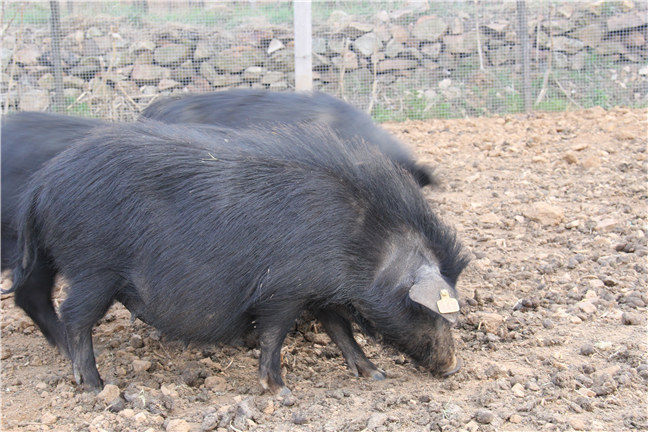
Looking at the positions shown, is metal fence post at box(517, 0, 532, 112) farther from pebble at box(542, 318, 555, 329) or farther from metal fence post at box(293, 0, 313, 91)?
pebble at box(542, 318, 555, 329)

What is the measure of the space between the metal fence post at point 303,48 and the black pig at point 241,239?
5.79m

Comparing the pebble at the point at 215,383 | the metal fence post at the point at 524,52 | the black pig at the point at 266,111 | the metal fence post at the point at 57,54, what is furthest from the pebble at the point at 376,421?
the metal fence post at the point at 57,54

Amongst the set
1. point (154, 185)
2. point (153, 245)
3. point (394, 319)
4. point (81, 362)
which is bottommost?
point (81, 362)

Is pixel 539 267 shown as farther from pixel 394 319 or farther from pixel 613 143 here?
pixel 613 143

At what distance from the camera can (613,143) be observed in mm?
7852

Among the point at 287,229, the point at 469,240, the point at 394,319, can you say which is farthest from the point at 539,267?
the point at 287,229

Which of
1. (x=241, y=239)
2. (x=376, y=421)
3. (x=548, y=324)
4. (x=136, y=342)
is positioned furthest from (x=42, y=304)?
(x=548, y=324)

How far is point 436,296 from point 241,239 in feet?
3.54

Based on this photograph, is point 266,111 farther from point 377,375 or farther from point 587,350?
point 587,350

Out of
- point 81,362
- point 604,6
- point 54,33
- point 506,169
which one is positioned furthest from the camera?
point 604,6

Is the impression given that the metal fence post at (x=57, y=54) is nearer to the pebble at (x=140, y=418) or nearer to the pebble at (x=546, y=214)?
the pebble at (x=546, y=214)

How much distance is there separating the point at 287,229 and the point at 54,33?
7482 millimetres

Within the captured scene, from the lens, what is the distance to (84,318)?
404 centimetres

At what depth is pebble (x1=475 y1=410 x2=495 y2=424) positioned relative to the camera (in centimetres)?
327
